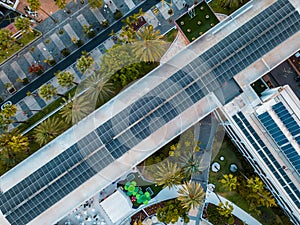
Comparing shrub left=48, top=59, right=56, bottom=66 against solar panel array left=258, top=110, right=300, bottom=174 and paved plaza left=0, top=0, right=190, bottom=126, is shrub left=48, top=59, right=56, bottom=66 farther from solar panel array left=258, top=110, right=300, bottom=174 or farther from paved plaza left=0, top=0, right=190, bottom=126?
solar panel array left=258, top=110, right=300, bottom=174

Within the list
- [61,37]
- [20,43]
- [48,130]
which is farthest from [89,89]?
[20,43]

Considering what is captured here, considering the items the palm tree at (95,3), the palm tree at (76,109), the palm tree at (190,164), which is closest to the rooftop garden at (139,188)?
the palm tree at (190,164)

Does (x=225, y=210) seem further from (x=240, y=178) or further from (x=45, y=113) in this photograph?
(x=45, y=113)

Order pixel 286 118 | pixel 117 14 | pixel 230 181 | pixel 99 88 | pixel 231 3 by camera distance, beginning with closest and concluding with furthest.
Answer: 1. pixel 286 118
2. pixel 230 181
3. pixel 99 88
4. pixel 231 3
5. pixel 117 14

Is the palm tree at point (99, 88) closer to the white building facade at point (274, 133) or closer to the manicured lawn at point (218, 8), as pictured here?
the white building facade at point (274, 133)

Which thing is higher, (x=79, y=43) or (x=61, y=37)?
(x=61, y=37)

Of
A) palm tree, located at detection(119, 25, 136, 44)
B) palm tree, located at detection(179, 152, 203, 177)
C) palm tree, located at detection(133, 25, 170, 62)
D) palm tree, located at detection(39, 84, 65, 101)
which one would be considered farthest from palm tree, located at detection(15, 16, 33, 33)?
palm tree, located at detection(179, 152, 203, 177)
